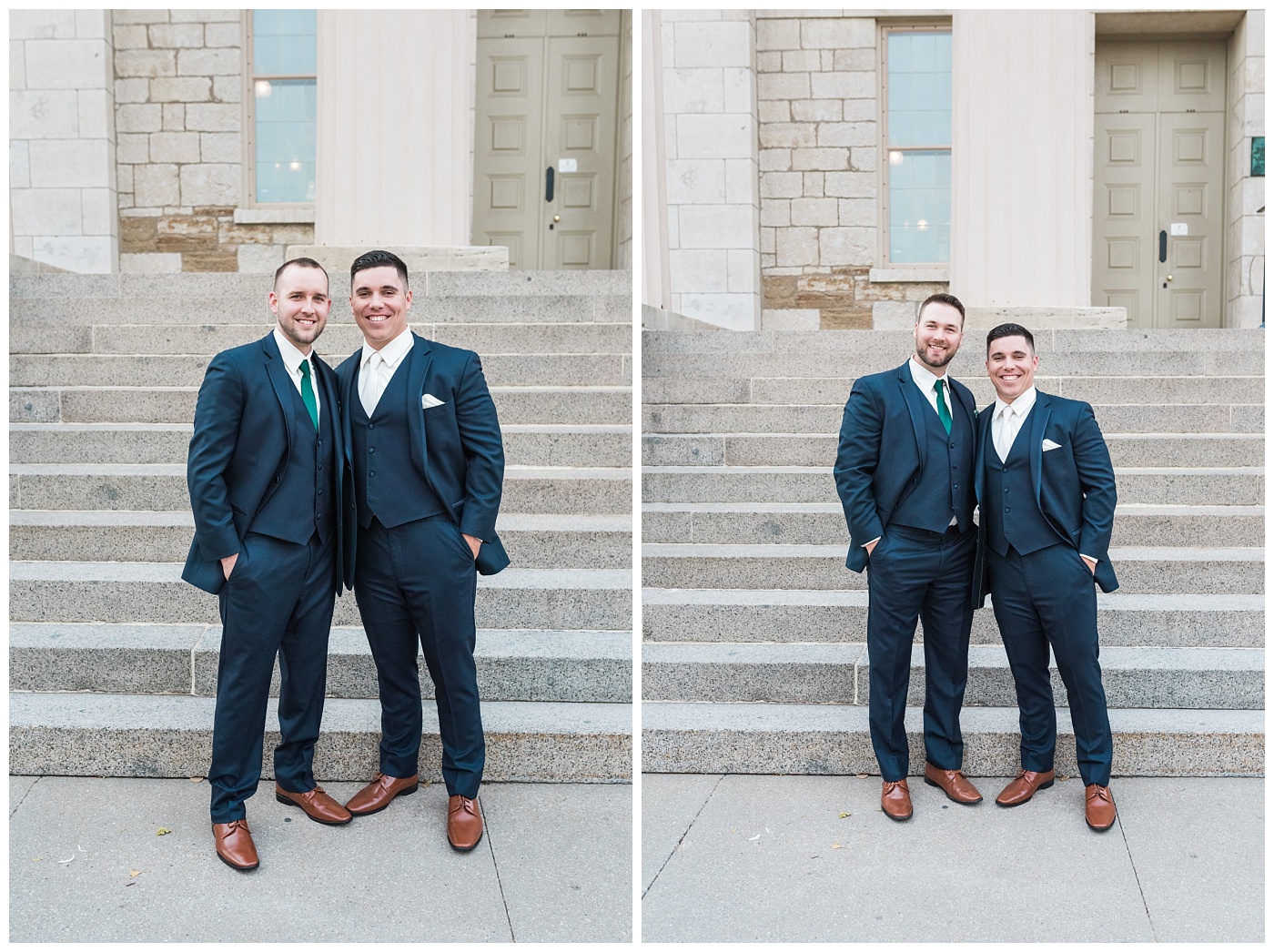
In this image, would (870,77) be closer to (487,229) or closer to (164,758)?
(487,229)

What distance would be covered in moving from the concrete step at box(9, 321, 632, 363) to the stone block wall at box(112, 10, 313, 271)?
4.88 metres

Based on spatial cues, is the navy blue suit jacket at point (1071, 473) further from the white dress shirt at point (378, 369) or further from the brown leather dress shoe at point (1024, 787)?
the white dress shirt at point (378, 369)

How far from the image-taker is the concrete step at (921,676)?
4340 millimetres

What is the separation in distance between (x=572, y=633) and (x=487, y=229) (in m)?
7.66

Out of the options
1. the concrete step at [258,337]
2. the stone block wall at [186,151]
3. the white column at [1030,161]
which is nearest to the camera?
the concrete step at [258,337]

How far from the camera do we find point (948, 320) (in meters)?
3.63

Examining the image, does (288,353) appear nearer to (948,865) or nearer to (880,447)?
(880,447)

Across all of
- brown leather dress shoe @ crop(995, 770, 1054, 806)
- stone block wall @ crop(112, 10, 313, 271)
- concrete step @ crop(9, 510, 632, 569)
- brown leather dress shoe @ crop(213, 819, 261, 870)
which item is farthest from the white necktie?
stone block wall @ crop(112, 10, 313, 271)

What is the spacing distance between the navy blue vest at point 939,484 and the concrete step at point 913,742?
3.33 ft

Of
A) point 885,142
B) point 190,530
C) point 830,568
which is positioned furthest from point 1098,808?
point 885,142

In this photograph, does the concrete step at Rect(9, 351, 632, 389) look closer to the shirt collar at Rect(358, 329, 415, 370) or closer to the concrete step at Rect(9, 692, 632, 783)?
the concrete step at Rect(9, 692, 632, 783)

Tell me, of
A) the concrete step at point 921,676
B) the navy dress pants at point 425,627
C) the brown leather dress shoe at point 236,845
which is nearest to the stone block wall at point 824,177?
the concrete step at point 921,676

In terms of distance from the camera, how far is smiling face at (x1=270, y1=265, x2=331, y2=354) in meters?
3.26

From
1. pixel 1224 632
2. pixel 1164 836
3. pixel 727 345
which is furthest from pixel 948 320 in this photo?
pixel 727 345
